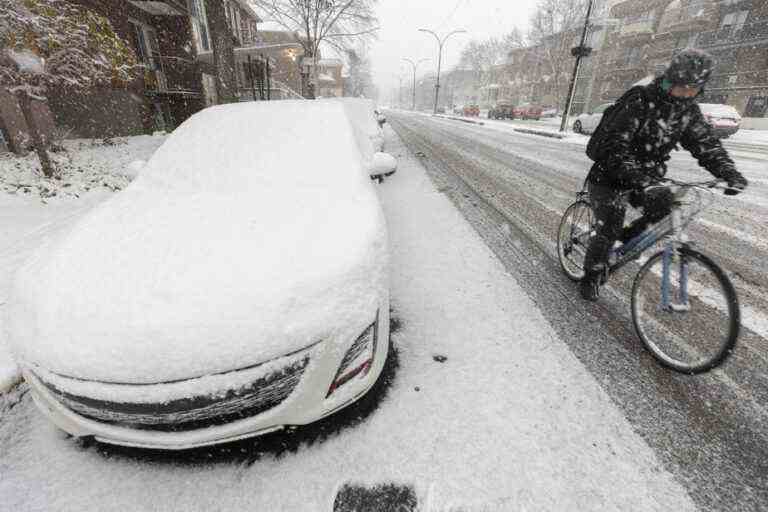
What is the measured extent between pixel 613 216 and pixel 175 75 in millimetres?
18330

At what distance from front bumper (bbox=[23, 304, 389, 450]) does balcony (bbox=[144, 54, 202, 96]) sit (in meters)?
15.9

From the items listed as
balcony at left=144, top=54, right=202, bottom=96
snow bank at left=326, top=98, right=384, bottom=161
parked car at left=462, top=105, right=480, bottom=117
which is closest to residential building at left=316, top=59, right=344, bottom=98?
parked car at left=462, top=105, right=480, bottom=117

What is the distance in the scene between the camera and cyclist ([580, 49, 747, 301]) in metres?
2.14

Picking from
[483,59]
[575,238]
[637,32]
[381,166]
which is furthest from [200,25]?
[483,59]

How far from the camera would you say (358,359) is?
Result: 1.59 m

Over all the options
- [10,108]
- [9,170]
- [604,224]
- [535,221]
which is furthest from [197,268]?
[10,108]

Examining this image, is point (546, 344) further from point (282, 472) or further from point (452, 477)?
point (282, 472)

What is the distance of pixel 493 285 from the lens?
319cm

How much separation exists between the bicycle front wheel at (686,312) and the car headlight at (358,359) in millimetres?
1897

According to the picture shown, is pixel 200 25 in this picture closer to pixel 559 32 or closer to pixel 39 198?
pixel 39 198

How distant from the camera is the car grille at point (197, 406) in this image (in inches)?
53.2

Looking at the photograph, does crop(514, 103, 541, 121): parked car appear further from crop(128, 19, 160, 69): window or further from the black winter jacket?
the black winter jacket

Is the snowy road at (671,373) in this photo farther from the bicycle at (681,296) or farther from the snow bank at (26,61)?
the snow bank at (26,61)

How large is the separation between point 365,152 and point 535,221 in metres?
2.87
